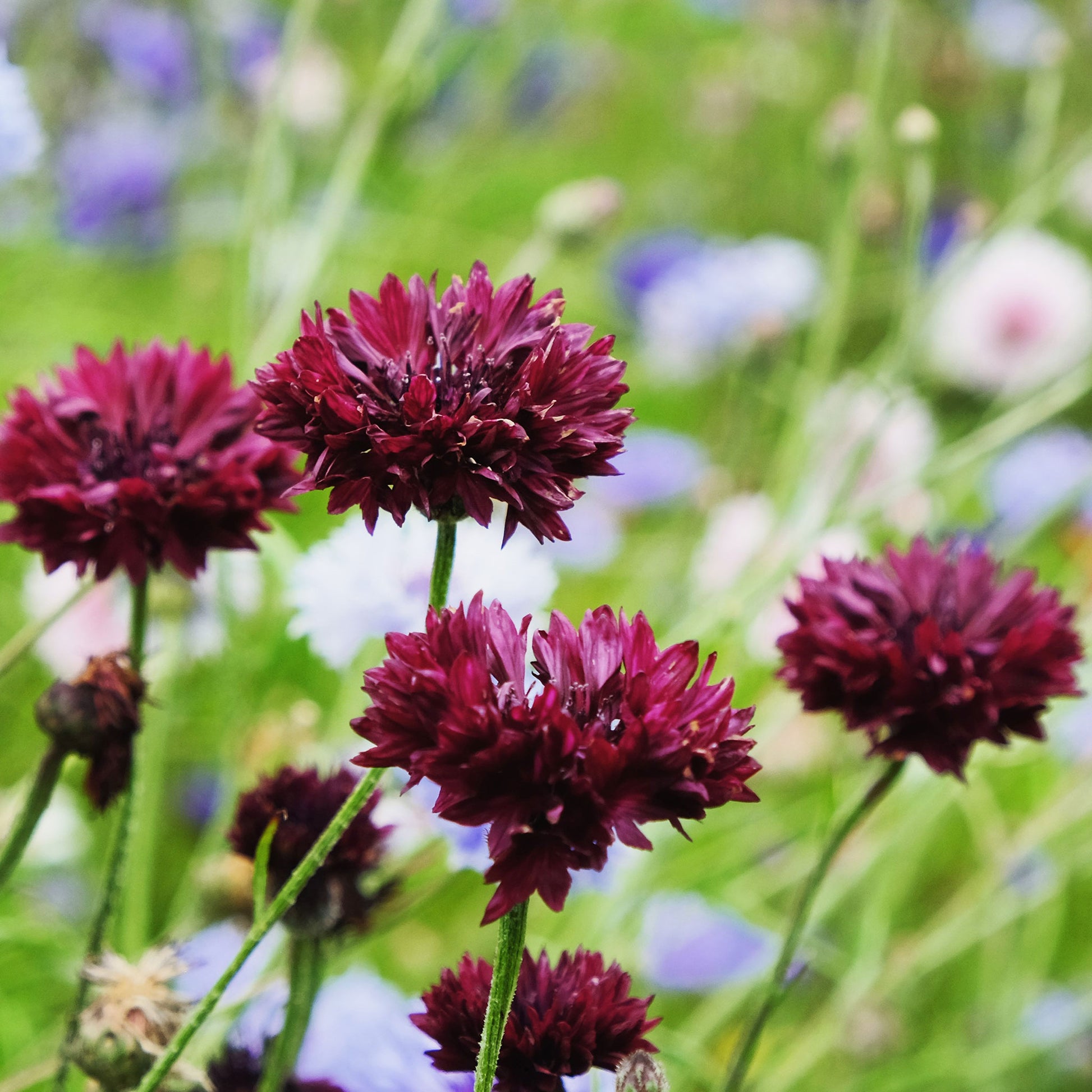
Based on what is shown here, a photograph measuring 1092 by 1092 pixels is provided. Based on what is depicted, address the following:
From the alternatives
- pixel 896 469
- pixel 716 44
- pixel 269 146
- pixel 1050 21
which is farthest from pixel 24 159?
pixel 716 44

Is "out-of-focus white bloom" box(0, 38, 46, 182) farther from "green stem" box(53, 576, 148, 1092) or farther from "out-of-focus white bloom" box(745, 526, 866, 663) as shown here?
"out-of-focus white bloom" box(745, 526, 866, 663)

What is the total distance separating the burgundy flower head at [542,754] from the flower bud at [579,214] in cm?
48

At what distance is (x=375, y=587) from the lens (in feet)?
1.34

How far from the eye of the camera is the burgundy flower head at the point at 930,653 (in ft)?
1.11

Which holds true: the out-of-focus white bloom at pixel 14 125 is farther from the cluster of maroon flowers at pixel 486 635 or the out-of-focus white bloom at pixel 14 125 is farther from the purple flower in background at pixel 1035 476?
the purple flower in background at pixel 1035 476

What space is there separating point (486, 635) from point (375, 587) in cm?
17

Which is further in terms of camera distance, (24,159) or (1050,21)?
(1050,21)

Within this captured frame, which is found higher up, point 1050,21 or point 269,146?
point 1050,21

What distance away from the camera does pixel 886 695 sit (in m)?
0.34

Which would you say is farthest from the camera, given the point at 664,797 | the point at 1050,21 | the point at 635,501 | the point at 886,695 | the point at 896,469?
the point at 1050,21

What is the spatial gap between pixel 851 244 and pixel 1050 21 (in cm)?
84

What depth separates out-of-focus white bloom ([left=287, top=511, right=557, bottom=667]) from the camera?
399mm

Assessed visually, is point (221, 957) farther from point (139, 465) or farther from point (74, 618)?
point (74, 618)

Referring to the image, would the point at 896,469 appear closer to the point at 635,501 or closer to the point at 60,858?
the point at 635,501
